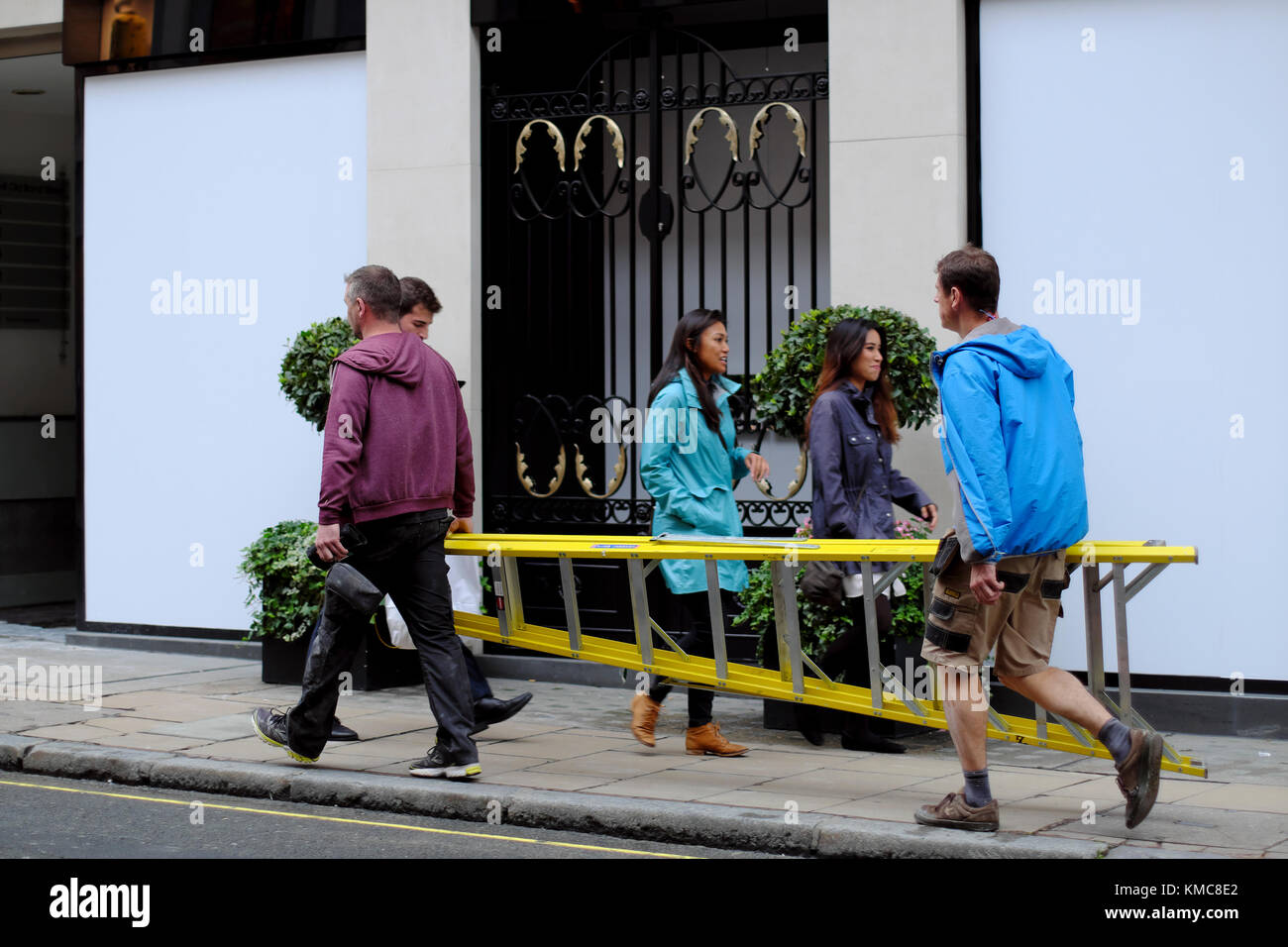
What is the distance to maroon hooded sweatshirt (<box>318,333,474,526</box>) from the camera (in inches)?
271

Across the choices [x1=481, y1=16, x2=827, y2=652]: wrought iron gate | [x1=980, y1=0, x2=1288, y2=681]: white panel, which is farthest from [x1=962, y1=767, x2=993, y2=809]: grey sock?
[x1=481, y1=16, x2=827, y2=652]: wrought iron gate

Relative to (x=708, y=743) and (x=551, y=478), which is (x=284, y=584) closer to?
(x=551, y=478)

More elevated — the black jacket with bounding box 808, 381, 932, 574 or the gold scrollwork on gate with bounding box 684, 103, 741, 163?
the gold scrollwork on gate with bounding box 684, 103, 741, 163

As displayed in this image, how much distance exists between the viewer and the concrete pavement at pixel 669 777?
20.0 ft

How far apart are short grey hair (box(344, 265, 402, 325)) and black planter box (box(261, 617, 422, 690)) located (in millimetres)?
2930

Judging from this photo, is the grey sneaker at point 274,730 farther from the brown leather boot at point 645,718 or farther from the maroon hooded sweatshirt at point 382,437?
the brown leather boot at point 645,718

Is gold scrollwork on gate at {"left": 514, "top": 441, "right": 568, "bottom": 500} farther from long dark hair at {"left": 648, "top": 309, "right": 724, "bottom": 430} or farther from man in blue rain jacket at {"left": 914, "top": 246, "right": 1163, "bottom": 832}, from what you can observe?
man in blue rain jacket at {"left": 914, "top": 246, "right": 1163, "bottom": 832}

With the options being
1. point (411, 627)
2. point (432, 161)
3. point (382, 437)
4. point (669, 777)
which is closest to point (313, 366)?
point (432, 161)

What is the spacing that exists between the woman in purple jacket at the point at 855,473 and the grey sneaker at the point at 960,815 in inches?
64.8

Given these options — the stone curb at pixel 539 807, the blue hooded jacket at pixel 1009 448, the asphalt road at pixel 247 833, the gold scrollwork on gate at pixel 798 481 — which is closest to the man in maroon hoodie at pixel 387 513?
the stone curb at pixel 539 807

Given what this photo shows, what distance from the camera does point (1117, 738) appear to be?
5895 millimetres

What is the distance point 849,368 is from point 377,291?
227cm
